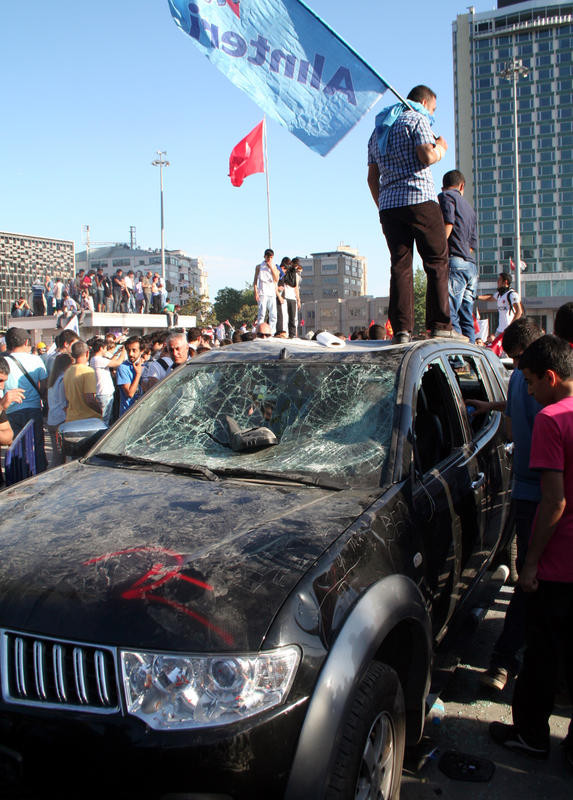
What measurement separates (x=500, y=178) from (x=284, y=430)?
136107 mm

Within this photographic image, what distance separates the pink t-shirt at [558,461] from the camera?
2.75 m

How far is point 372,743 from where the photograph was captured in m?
2.09

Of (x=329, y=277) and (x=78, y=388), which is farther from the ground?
(x=329, y=277)

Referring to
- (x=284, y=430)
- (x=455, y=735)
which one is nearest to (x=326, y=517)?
(x=284, y=430)

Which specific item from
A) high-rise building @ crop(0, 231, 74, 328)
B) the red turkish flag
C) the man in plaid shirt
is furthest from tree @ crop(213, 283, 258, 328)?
the man in plaid shirt

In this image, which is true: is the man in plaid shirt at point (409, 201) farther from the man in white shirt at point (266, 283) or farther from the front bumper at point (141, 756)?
the man in white shirt at point (266, 283)

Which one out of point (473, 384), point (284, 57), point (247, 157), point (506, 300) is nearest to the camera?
point (473, 384)

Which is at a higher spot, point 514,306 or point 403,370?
point 514,306

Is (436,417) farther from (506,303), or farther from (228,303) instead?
(228,303)

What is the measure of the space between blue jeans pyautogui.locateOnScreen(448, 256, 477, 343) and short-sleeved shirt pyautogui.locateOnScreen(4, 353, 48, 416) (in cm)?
436

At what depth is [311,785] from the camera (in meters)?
1.73

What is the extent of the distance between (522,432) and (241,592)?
7.17ft

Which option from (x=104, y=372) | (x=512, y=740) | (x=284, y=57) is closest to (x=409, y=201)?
(x=284, y=57)

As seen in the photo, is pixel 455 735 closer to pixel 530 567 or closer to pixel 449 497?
pixel 530 567
